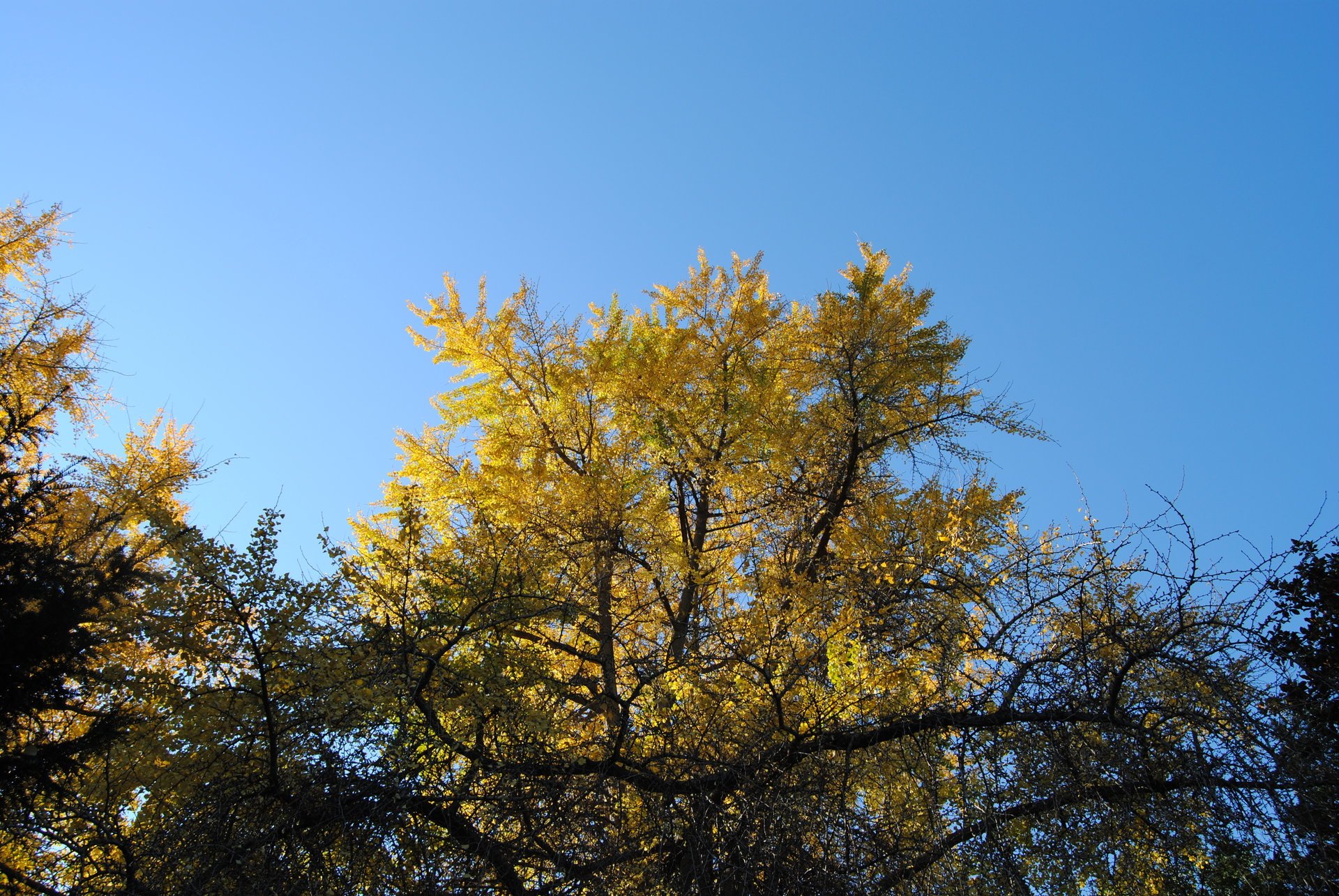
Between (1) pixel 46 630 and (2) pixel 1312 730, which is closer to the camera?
(2) pixel 1312 730

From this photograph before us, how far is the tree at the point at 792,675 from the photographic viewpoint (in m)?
2.41

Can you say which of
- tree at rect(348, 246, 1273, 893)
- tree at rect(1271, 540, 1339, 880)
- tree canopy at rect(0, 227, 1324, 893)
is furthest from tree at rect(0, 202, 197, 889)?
tree at rect(1271, 540, 1339, 880)

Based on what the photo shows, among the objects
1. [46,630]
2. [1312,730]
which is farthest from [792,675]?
[46,630]

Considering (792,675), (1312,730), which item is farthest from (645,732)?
(1312,730)

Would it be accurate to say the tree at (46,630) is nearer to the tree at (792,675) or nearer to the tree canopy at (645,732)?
the tree canopy at (645,732)

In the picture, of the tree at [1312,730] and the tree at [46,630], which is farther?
the tree at [46,630]

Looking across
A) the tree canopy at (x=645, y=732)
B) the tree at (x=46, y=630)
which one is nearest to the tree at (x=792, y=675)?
the tree canopy at (x=645, y=732)

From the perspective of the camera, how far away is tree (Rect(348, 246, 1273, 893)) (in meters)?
2.41

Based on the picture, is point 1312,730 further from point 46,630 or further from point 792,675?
point 46,630

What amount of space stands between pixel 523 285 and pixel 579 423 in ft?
3.82

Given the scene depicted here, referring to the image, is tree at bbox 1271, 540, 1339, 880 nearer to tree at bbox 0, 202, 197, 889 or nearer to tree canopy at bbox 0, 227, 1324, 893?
tree canopy at bbox 0, 227, 1324, 893

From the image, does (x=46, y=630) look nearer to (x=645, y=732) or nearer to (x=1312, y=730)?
(x=645, y=732)

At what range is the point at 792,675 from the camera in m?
3.26

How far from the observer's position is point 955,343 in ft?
19.5
